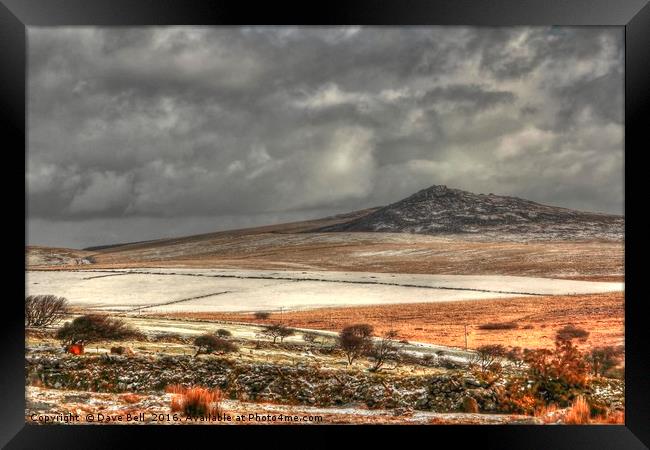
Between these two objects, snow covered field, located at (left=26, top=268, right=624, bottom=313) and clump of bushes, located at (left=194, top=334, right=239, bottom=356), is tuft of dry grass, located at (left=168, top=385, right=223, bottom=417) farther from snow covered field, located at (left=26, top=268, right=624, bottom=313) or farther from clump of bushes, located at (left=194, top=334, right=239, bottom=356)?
snow covered field, located at (left=26, top=268, right=624, bottom=313)

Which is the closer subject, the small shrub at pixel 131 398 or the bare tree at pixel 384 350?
the small shrub at pixel 131 398

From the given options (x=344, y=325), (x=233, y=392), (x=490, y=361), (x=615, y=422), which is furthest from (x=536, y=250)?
(x=233, y=392)

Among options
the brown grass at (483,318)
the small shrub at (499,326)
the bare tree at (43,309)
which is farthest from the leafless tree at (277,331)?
the bare tree at (43,309)

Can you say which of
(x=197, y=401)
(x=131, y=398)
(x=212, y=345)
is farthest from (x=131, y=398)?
(x=212, y=345)

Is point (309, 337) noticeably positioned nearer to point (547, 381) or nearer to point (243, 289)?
point (243, 289)

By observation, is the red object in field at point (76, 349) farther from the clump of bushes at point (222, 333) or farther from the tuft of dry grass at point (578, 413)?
the tuft of dry grass at point (578, 413)
